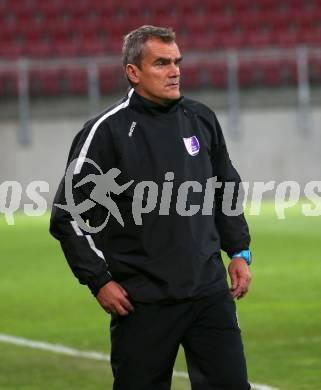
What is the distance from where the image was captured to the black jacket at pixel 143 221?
4766 mm

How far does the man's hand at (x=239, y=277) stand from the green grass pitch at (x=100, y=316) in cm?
214

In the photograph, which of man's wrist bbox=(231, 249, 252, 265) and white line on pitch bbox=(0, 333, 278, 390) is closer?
man's wrist bbox=(231, 249, 252, 265)

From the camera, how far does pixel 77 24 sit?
26.1m

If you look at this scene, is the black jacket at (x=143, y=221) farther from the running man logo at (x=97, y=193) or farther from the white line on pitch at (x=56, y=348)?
the white line on pitch at (x=56, y=348)

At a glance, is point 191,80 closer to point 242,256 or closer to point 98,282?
point 242,256

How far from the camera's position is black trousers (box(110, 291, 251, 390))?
4789mm

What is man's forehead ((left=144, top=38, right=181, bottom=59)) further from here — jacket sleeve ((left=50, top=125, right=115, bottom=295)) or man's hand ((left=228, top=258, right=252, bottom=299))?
man's hand ((left=228, top=258, right=252, bottom=299))

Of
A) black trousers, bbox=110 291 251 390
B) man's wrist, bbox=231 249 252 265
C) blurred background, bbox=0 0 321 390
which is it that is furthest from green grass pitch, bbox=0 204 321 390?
black trousers, bbox=110 291 251 390

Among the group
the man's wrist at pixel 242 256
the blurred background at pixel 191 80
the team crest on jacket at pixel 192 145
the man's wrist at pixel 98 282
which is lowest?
the blurred background at pixel 191 80

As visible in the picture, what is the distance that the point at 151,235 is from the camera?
4.77 meters

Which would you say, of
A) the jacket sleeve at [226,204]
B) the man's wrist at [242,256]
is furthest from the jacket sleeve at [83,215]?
the man's wrist at [242,256]

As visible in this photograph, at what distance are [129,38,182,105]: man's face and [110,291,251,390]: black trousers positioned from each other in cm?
77

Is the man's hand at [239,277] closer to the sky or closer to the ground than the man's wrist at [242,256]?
closer to the ground

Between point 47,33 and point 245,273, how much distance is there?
21503 millimetres
